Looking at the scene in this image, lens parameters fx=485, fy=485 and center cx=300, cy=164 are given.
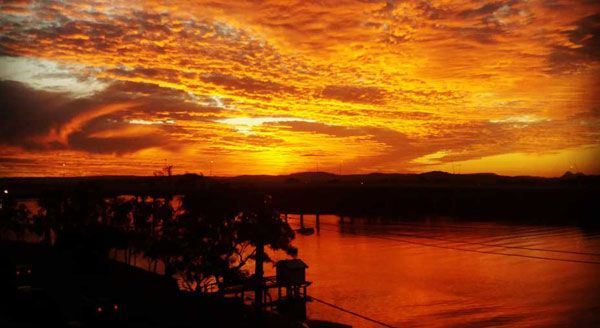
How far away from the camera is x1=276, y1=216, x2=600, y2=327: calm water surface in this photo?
155 feet

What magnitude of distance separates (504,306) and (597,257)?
39995 mm

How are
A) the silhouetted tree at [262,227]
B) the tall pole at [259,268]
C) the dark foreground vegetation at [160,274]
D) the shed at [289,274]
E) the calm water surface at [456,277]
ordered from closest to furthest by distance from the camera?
the dark foreground vegetation at [160,274] < the silhouetted tree at [262,227] < the tall pole at [259,268] < the shed at [289,274] < the calm water surface at [456,277]

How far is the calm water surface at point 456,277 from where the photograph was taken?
155 ft

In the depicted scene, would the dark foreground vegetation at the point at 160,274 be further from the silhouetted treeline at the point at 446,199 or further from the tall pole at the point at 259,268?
the silhouetted treeline at the point at 446,199

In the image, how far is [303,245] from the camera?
316 ft

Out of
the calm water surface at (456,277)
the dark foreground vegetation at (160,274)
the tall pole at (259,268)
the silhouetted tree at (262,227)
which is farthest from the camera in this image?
the calm water surface at (456,277)

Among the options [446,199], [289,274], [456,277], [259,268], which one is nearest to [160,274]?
[259,268]

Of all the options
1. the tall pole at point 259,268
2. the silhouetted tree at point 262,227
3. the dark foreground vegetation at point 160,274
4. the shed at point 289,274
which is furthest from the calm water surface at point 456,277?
the dark foreground vegetation at point 160,274

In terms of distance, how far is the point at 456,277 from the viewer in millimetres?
66250

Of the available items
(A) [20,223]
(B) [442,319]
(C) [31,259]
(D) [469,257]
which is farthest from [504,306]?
(A) [20,223]

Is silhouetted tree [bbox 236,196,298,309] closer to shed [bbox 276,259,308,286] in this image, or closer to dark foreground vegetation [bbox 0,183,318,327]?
dark foreground vegetation [bbox 0,183,318,327]

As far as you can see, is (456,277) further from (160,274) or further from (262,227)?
(160,274)

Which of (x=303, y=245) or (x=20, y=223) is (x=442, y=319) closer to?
(x=303, y=245)

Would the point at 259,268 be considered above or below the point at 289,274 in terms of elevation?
above
